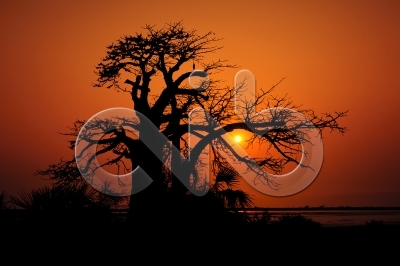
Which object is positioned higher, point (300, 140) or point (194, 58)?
point (194, 58)

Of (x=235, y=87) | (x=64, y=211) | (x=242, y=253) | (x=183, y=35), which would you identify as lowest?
(x=242, y=253)

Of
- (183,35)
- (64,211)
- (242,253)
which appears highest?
(183,35)

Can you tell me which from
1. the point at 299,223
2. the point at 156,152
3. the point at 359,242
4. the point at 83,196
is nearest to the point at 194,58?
the point at 156,152

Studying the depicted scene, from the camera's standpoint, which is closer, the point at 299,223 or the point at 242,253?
the point at 242,253

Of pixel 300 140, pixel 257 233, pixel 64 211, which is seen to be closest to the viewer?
pixel 64 211

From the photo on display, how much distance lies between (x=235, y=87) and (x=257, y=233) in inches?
338

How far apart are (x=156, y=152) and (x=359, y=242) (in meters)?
7.91

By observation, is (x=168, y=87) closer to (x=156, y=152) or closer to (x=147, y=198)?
(x=156, y=152)

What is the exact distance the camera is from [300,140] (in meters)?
21.1

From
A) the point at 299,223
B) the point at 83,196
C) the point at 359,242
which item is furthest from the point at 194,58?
the point at 83,196

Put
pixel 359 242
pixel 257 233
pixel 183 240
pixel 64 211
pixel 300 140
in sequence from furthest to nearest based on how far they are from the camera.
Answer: pixel 300 140 < pixel 359 242 < pixel 257 233 < pixel 183 240 < pixel 64 211

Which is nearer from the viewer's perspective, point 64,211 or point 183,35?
point 64,211

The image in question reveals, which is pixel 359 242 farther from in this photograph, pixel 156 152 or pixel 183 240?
pixel 156 152

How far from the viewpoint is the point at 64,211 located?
11984 millimetres
